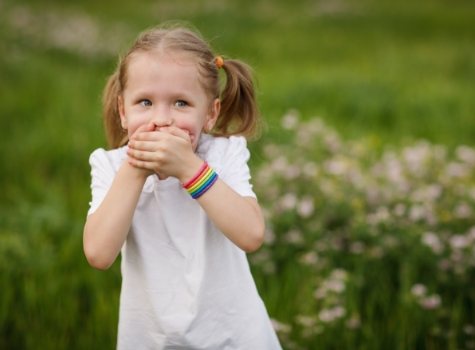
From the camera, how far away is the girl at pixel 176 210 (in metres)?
1.80

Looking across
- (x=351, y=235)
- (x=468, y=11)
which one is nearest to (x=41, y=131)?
(x=351, y=235)

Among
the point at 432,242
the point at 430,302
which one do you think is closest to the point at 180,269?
the point at 430,302

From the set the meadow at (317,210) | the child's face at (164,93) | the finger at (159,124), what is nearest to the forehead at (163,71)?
the child's face at (164,93)

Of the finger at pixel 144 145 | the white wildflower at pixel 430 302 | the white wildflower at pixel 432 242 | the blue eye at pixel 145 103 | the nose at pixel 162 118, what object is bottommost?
the white wildflower at pixel 430 302

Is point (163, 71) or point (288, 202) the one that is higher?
point (163, 71)

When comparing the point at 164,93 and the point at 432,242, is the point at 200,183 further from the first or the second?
the point at 432,242

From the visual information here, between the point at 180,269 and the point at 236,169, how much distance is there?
333 mm

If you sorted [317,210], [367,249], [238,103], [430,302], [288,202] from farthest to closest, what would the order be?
[317,210], [288,202], [367,249], [430,302], [238,103]

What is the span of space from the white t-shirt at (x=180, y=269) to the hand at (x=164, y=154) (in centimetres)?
16

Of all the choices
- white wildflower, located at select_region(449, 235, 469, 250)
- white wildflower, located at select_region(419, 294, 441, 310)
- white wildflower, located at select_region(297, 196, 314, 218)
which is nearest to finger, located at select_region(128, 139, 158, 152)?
white wildflower, located at select_region(419, 294, 441, 310)

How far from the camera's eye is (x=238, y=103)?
2.23 meters

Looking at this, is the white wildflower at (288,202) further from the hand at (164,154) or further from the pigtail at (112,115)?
the hand at (164,154)

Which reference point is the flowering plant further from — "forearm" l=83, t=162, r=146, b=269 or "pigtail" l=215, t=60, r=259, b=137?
"forearm" l=83, t=162, r=146, b=269

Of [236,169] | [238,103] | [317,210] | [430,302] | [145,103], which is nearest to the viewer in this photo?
[145,103]
